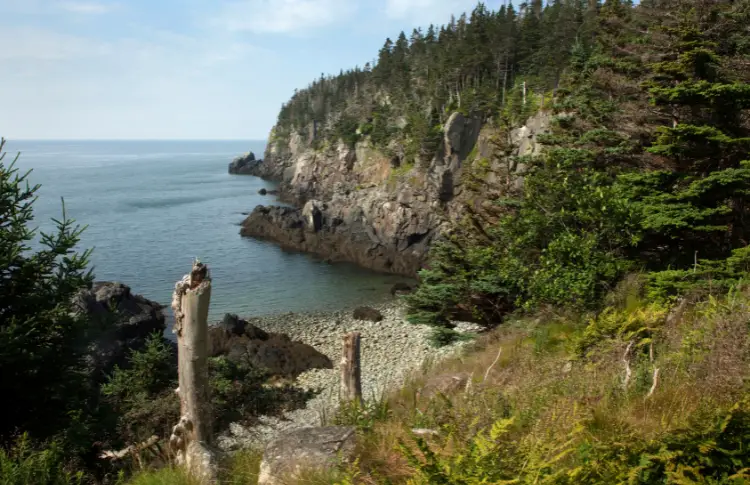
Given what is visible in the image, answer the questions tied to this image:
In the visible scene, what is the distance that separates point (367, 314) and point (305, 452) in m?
29.1

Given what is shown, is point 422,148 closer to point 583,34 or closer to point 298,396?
point 583,34

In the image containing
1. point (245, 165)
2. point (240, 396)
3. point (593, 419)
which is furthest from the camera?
point (245, 165)

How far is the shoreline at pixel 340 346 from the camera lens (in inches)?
818

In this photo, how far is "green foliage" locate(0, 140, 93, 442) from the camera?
24.9ft

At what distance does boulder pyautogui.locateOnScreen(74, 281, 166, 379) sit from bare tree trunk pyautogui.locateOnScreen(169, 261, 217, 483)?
50.5ft

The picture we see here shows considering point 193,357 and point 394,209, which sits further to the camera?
point 394,209

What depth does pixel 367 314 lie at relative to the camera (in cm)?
3378

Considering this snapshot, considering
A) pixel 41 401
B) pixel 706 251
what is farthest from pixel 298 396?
pixel 706 251

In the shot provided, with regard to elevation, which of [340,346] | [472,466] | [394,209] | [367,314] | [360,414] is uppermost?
[472,466]

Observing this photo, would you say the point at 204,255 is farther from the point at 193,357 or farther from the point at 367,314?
the point at 193,357

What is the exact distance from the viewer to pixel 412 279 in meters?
42.6

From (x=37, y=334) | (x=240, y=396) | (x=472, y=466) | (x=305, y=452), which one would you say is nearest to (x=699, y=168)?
(x=472, y=466)

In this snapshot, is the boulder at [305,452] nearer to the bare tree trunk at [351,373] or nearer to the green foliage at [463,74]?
the bare tree trunk at [351,373]

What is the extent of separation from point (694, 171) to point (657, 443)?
32.9 ft
